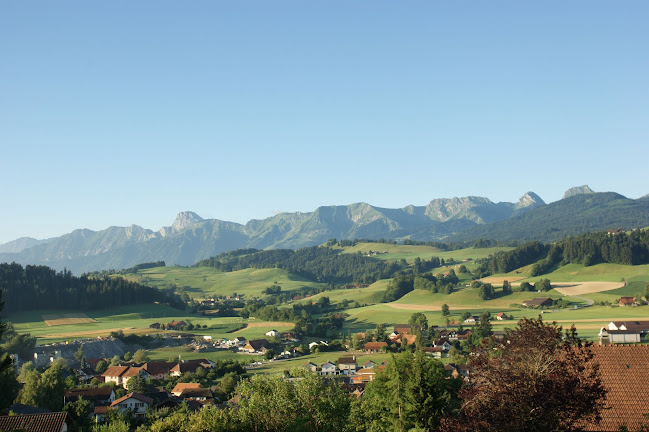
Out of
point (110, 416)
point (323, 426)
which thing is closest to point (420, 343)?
point (110, 416)

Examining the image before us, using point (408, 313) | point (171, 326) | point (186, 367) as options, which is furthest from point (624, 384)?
point (171, 326)

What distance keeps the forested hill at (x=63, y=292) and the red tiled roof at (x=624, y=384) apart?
6248 inches

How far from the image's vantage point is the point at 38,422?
31031 mm

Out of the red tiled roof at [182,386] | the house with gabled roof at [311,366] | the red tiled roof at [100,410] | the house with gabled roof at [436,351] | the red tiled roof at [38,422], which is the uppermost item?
the red tiled roof at [38,422]

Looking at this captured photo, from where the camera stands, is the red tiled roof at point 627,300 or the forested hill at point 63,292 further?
the forested hill at point 63,292

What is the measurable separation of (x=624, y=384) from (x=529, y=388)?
877 cm

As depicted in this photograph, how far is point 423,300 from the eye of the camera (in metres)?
164

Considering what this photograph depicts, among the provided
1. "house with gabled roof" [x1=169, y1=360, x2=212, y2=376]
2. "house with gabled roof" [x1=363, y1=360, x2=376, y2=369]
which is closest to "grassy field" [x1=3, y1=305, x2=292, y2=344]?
"house with gabled roof" [x1=169, y1=360, x2=212, y2=376]

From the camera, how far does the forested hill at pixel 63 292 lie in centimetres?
15512

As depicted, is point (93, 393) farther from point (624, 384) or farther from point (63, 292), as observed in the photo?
point (63, 292)

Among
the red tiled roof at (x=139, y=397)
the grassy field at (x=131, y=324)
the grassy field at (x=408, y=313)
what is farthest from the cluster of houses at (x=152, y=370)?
the grassy field at (x=131, y=324)

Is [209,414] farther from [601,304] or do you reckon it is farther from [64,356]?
[601,304]

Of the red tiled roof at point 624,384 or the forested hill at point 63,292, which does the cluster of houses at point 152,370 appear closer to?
the red tiled roof at point 624,384

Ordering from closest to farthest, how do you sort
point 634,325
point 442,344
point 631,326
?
point 631,326 → point 634,325 → point 442,344
